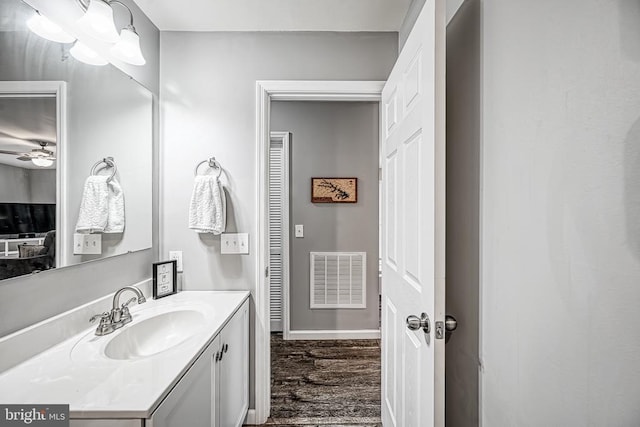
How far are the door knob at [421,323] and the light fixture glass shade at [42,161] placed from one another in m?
1.43

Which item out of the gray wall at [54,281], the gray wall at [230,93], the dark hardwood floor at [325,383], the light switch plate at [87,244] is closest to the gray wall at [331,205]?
the dark hardwood floor at [325,383]

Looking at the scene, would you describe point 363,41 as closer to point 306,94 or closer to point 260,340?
point 306,94

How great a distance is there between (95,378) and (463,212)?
50.5 inches

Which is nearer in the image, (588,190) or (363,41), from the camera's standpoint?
(588,190)

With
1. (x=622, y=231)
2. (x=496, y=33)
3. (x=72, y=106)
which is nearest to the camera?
(x=622, y=231)

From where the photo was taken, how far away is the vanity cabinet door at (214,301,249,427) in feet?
5.00

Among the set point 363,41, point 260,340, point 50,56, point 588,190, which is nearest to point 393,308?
point 260,340

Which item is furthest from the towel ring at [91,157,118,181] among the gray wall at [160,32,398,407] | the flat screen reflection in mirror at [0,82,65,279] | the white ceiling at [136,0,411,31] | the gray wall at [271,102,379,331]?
the gray wall at [271,102,379,331]

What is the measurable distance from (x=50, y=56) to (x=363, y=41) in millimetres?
1606

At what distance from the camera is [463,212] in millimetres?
1148

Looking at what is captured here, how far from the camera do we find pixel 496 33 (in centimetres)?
91

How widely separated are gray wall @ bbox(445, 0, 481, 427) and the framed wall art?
2011 mm

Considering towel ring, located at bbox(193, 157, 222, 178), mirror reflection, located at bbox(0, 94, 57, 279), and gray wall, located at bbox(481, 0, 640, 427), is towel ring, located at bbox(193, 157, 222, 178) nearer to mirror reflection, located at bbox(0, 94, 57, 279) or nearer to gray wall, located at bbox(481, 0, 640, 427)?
mirror reflection, located at bbox(0, 94, 57, 279)

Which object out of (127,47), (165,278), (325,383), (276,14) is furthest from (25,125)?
(325,383)
